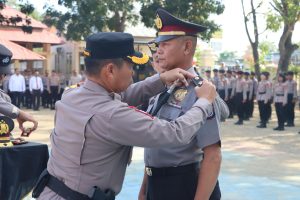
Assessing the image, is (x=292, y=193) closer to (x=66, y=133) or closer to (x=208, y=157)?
(x=208, y=157)

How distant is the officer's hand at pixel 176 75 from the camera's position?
237 cm

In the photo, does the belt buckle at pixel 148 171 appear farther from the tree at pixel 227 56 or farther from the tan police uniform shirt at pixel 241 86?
the tree at pixel 227 56

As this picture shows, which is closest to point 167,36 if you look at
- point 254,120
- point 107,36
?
point 107,36

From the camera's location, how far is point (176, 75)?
241 centimetres

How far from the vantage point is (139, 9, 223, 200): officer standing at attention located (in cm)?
232

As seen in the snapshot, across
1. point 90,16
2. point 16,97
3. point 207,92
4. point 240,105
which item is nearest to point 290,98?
point 240,105

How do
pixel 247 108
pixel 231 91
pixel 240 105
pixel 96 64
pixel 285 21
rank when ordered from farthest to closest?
pixel 285 21 → pixel 231 91 → pixel 247 108 → pixel 240 105 → pixel 96 64

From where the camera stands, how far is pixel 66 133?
220cm

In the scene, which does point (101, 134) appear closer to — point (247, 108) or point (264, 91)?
point (264, 91)

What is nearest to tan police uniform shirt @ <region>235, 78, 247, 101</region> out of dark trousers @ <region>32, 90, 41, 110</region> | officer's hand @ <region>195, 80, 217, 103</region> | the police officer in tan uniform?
the police officer in tan uniform

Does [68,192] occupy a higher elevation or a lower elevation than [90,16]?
lower

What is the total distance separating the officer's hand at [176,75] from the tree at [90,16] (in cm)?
1819

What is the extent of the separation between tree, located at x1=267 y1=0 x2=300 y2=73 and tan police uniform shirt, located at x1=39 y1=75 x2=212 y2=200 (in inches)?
695

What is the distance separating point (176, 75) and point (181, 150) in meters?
0.36
